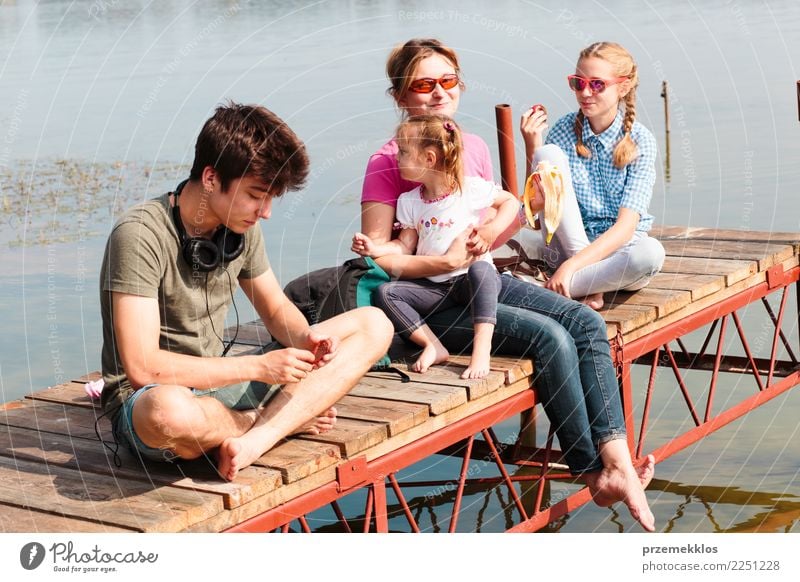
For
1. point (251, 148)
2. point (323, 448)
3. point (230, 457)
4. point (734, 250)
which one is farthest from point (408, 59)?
point (734, 250)

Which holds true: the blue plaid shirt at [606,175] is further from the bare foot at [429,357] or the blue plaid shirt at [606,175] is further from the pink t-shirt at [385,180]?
the bare foot at [429,357]

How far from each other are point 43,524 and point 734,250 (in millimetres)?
5270

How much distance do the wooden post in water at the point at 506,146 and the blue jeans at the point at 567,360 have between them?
128 inches

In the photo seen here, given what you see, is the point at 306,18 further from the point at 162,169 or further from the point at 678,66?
the point at 162,169

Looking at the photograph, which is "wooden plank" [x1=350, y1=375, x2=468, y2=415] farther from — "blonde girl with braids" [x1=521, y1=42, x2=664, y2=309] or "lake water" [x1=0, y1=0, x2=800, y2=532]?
"lake water" [x1=0, y1=0, x2=800, y2=532]

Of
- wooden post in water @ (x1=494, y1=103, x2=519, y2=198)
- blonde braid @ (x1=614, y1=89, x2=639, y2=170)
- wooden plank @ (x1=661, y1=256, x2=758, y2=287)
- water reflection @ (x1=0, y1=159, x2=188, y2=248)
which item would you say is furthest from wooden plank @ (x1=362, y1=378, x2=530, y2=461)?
water reflection @ (x1=0, y1=159, x2=188, y2=248)

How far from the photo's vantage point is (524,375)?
617 cm

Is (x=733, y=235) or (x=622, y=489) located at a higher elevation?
(x=733, y=235)

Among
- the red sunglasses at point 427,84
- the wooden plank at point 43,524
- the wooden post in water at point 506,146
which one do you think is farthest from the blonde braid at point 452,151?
the wooden post in water at point 506,146

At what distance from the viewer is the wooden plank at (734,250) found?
8328mm

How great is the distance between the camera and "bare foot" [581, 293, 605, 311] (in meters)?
6.85

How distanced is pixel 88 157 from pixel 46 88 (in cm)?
335

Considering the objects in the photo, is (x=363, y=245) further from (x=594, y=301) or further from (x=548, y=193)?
(x=594, y=301)

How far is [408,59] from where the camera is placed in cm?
642
